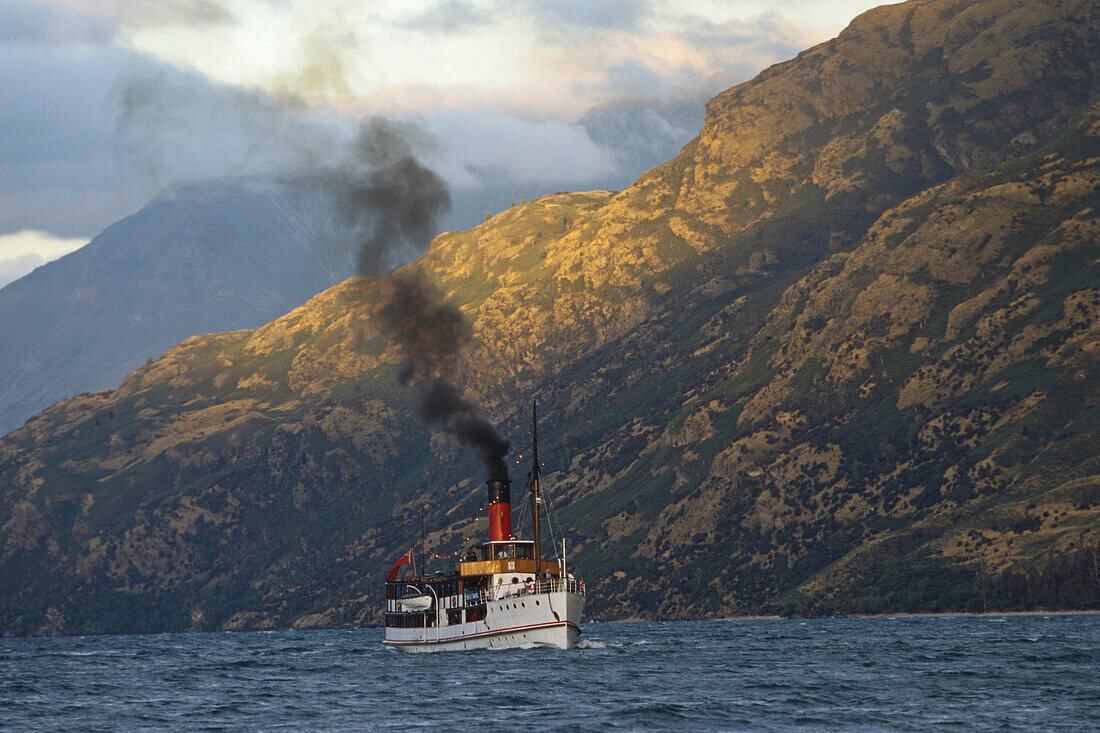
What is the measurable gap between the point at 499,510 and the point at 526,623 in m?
17.1

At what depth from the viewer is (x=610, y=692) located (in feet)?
403

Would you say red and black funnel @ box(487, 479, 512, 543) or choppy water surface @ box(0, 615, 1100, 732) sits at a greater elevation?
red and black funnel @ box(487, 479, 512, 543)

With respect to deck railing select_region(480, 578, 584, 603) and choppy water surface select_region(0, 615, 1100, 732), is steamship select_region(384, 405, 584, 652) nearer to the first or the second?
deck railing select_region(480, 578, 584, 603)

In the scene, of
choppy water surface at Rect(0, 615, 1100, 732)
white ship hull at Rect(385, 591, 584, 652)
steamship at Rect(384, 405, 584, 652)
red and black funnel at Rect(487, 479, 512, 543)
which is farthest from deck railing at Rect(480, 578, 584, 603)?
red and black funnel at Rect(487, 479, 512, 543)

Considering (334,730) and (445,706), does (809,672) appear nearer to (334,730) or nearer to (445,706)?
(445,706)

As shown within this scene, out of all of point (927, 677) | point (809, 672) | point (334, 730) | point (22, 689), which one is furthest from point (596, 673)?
point (22, 689)

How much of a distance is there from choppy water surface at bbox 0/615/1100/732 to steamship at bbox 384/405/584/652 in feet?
8.99

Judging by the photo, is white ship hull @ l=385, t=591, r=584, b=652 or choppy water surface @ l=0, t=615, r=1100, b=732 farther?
white ship hull @ l=385, t=591, r=584, b=652

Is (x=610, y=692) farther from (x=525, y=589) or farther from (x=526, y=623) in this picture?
(x=525, y=589)

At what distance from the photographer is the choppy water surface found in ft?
340

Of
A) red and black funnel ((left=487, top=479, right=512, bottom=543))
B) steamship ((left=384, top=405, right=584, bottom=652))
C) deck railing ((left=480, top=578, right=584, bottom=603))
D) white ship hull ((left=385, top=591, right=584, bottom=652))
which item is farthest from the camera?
red and black funnel ((left=487, top=479, right=512, bottom=543))

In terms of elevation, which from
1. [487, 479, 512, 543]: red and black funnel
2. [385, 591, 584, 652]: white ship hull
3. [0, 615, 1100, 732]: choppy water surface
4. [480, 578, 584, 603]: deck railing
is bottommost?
[0, 615, 1100, 732]: choppy water surface

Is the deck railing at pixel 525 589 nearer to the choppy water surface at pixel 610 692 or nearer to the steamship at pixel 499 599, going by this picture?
the steamship at pixel 499 599

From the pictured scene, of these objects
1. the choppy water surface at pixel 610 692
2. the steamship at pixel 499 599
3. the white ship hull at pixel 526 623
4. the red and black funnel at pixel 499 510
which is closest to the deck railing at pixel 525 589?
the steamship at pixel 499 599
